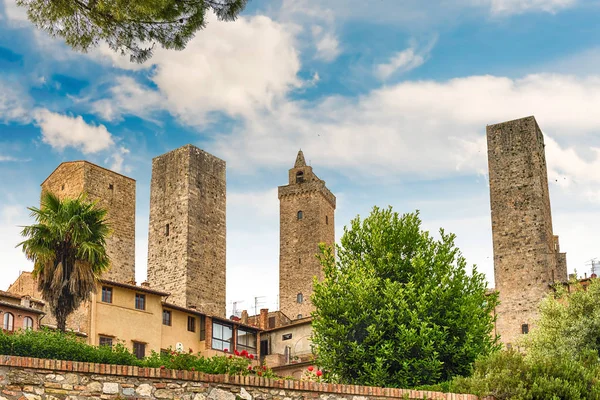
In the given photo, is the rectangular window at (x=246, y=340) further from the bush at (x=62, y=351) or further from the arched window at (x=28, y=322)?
the bush at (x=62, y=351)

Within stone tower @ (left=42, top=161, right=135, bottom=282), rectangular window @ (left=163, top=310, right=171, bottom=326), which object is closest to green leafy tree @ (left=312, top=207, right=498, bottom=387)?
rectangular window @ (left=163, top=310, right=171, bottom=326)

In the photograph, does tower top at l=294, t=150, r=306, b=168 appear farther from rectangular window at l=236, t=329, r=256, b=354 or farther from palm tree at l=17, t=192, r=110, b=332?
palm tree at l=17, t=192, r=110, b=332

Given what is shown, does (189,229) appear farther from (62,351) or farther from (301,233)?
(62,351)

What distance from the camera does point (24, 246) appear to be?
29.5 metres

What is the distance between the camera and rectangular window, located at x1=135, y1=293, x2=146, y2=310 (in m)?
40.2

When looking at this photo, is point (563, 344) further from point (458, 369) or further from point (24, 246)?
point (24, 246)

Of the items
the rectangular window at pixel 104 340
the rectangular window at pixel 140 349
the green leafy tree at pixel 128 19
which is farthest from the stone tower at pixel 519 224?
the green leafy tree at pixel 128 19

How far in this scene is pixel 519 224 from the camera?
46906 millimetres

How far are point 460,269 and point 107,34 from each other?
14.8 meters

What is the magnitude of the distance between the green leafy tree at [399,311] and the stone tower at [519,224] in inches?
738

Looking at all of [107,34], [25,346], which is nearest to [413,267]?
[25,346]

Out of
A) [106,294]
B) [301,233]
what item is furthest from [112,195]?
[301,233]

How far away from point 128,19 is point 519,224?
34763mm

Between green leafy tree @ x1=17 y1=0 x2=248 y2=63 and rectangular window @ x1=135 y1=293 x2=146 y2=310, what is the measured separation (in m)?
25.0
